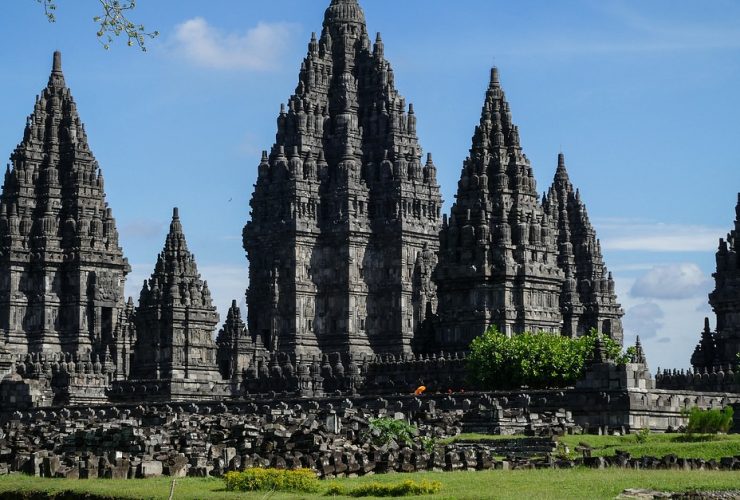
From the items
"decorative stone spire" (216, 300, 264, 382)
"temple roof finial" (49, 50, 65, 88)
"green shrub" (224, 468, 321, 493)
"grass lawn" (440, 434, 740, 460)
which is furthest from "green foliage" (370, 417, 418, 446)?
"temple roof finial" (49, 50, 65, 88)

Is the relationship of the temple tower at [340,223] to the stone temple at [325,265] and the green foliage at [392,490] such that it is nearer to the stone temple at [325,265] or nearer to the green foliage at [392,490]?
the stone temple at [325,265]

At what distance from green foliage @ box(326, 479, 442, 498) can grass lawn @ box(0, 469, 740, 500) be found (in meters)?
0.51

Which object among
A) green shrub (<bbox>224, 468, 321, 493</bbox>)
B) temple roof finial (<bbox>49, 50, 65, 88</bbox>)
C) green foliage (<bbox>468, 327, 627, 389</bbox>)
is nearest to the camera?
green shrub (<bbox>224, 468, 321, 493</bbox>)

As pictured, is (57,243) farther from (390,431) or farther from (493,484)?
(493,484)

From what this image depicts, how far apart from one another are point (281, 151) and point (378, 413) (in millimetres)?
68584

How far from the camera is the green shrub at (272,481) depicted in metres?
59.2

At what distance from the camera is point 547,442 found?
74250 millimetres

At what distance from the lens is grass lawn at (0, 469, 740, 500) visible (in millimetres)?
56250

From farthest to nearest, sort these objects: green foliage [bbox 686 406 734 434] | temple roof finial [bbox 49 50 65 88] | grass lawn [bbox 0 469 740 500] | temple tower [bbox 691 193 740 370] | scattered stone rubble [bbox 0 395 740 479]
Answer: temple roof finial [bbox 49 50 65 88], temple tower [bbox 691 193 740 370], green foliage [bbox 686 406 734 434], scattered stone rubble [bbox 0 395 740 479], grass lawn [bbox 0 469 740 500]

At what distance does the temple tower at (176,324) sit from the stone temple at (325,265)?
5.6 inches

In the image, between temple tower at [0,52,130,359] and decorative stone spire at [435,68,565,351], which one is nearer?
decorative stone spire at [435,68,565,351]

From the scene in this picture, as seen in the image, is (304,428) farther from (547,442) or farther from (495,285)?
(495,285)

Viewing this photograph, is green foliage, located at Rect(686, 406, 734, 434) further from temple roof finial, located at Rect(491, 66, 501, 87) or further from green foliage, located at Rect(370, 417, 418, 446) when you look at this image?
temple roof finial, located at Rect(491, 66, 501, 87)

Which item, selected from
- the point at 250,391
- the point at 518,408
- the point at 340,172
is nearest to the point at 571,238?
the point at 340,172
